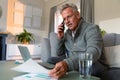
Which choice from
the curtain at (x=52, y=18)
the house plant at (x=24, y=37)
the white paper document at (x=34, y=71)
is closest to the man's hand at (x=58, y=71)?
the white paper document at (x=34, y=71)

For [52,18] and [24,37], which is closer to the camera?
[24,37]

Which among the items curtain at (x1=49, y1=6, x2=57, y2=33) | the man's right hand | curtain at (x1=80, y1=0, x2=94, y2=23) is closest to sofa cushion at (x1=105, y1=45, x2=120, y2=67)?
the man's right hand

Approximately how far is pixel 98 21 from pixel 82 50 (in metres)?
2.58

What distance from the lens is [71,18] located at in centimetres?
129

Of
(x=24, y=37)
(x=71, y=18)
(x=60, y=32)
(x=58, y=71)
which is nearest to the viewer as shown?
(x=58, y=71)

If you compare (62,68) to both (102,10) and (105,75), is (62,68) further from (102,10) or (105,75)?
(102,10)

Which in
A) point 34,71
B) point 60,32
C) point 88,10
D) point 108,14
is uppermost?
point 88,10

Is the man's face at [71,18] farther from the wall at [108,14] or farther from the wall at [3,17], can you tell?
the wall at [3,17]

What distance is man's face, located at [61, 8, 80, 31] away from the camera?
1273mm

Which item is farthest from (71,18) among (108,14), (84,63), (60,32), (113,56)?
(108,14)

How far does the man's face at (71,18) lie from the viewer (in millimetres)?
1273

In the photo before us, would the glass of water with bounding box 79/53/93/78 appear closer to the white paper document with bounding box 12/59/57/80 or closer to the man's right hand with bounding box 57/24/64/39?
the white paper document with bounding box 12/59/57/80

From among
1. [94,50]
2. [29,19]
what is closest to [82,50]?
[94,50]

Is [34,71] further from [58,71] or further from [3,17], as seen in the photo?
[3,17]
